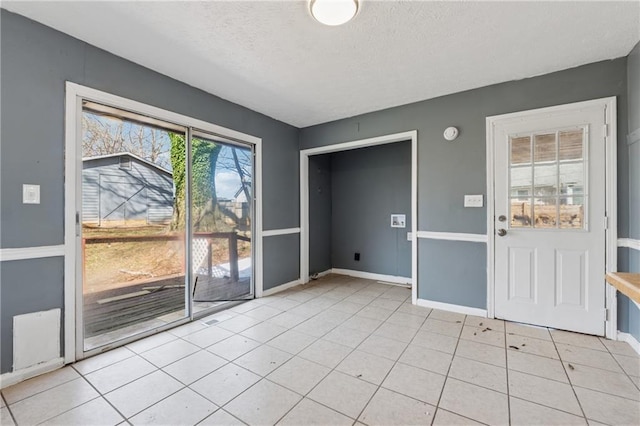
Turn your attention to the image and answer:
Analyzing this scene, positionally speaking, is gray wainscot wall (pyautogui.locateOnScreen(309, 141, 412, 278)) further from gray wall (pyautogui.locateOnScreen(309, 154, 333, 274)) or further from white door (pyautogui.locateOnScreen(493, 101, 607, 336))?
white door (pyautogui.locateOnScreen(493, 101, 607, 336))

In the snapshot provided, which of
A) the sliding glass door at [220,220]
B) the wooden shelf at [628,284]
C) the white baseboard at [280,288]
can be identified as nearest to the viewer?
the wooden shelf at [628,284]

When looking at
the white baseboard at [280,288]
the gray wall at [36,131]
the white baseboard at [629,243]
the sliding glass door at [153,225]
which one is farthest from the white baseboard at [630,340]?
the gray wall at [36,131]

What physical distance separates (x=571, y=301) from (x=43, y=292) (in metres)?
4.56

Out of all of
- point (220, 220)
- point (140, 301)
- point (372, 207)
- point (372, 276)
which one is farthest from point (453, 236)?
point (140, 301)

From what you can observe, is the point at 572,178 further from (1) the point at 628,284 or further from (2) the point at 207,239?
(2) the point at 207,239

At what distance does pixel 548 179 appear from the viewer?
2.74 meters

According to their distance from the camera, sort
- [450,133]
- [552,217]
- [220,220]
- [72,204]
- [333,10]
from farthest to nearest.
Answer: [220,220], [450,133], [552,217], [72,204], [333,10]

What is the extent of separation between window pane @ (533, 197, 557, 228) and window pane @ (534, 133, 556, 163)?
0.41 m

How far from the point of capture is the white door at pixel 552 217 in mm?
2553

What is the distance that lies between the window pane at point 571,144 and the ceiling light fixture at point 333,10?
95.1 inches

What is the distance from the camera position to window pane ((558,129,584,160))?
103 inches

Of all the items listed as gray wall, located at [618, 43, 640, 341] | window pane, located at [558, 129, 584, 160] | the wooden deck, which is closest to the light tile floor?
gray wall, located at [618, 43, 640, 341]

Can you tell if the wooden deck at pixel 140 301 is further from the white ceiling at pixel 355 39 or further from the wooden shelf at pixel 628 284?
the wooden shelf at pixel 628 284

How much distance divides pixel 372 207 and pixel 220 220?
2585mm
